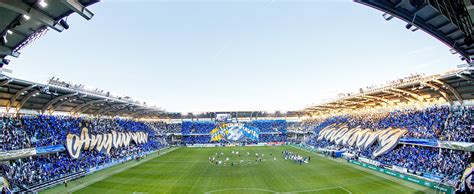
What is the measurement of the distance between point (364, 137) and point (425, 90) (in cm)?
1226

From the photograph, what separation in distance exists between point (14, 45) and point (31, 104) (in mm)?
30163

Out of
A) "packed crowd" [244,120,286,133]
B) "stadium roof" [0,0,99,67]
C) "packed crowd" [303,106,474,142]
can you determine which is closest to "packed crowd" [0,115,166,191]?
"stadium roof" [0,0,99,67]

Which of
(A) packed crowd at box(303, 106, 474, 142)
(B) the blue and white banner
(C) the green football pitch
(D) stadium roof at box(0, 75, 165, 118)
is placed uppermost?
(D) stadium roof at box(0, 75, 165, 118)

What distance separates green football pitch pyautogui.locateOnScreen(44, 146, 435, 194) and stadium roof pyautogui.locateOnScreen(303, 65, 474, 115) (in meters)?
13.0

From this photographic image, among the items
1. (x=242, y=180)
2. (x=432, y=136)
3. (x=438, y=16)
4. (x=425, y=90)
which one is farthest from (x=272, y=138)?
(x=438, y=16)

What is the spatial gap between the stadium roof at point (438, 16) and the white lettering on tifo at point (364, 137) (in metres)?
30.7

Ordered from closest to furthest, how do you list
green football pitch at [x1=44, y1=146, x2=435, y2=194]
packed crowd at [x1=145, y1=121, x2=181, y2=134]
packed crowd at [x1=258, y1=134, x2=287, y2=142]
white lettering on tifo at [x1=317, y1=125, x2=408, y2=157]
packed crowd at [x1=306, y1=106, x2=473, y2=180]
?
green football pitch at [x1=44, y1=146, x2=435, y2=194] → packed crowd at [x1=306, y1=106, x2=473, y2=180] → white lettering on tifo at [x1=317, y1=125, x2=408, y2=157] → packed crowd at [x1=145, y1=121, x2=181, y2=134] → packed crowd at [x1=258, y1=134, x2=287, y2=142]

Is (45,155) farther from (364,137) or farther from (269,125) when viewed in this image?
(269,125)

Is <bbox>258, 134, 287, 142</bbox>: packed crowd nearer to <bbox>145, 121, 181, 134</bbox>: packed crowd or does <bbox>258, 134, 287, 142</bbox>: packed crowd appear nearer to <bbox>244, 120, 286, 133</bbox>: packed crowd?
<bbox>244, 120, 286, 133</bbox>: packed crowd

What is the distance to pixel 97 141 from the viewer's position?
4456 cm

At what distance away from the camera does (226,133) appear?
84250 millimetres

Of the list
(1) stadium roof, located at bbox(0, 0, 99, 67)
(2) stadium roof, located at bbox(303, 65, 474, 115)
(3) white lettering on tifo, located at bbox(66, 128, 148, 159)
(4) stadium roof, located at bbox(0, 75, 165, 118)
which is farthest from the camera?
(3) white lettering on tifo, located at bbox(66, 128, 148, 159)

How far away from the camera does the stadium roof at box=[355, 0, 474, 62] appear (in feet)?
26.9

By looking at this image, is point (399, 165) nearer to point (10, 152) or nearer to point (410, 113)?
point (410, 113)
